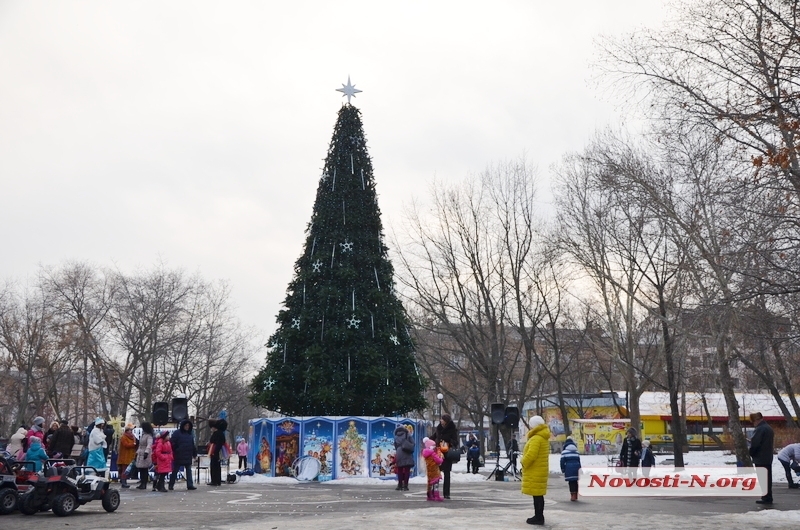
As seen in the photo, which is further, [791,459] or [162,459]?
[791,459]

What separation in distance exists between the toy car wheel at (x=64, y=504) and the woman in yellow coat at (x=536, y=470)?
7.74 metres

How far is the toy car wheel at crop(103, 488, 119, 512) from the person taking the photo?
14.5m

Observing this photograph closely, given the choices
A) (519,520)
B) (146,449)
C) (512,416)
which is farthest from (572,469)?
(146,449)

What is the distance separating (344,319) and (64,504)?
46.6ft

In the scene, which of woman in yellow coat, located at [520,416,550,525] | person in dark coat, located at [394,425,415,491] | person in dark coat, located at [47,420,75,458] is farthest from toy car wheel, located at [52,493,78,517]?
person in dark coat, located at [47,420,75,458]

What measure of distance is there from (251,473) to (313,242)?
26.2ft

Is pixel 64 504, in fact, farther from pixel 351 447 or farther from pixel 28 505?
pixel 351 447

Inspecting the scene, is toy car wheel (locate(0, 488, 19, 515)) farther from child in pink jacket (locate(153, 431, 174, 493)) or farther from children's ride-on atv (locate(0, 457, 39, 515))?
child in pink jacket (locate(153, 431, 174, 493))

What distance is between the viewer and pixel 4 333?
174 feet

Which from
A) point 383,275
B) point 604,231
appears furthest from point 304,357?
point 604,231

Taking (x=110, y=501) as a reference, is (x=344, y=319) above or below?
above

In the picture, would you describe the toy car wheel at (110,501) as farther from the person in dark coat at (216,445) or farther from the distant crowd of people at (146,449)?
the person in dark coat at (216,445)

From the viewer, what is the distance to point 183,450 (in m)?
21.7

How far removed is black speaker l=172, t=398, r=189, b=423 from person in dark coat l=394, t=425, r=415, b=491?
23.3 feet
